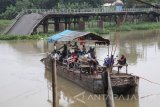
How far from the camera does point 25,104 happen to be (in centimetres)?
1498

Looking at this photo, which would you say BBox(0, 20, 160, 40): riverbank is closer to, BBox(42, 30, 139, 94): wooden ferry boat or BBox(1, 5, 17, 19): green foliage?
BBox(1, 5, 17, 19): green foliage

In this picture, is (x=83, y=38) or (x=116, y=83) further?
(x=83, y=38)

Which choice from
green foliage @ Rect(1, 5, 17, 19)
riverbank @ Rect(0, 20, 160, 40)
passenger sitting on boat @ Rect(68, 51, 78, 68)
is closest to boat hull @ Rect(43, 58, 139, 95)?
passenger sitting on boat @ Rect(68, 51, 78, 68)

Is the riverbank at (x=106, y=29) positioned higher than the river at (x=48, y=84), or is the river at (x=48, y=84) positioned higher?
the riverbank at (x=106, y=29)

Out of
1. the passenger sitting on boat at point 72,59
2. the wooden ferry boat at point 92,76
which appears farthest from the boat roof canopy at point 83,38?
the passenger sitting on boat at point 72,59

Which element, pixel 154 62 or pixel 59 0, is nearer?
pixel 154 62

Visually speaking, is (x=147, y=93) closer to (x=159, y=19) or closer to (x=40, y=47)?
(x=40, y=47)

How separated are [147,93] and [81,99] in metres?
2.70

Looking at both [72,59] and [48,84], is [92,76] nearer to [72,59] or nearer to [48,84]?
[72,59]

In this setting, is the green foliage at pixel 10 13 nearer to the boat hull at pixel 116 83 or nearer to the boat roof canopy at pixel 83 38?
the boat roof canopy at pixel 83 38

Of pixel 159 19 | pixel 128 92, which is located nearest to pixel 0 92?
pixel 128 92

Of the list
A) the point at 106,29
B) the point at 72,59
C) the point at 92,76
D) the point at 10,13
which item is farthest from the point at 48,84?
the point at 10,13

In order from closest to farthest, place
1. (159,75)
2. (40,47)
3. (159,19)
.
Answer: (159,75), (40,47), (159,19)

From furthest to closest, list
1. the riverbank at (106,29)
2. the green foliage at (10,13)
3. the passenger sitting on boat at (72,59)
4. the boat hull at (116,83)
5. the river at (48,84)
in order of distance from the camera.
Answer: the green foliage at (10,13) → the riverbank at (106,29) → the passenger sitting on boat at (72,59) → the river at (48,84) → the boat hull at (116,83)
